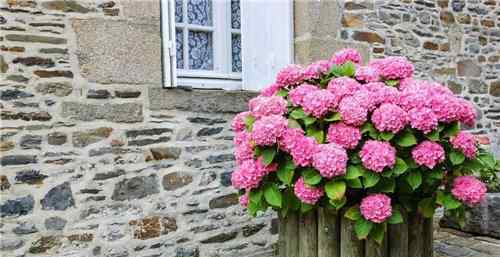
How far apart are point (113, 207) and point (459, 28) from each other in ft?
12.4

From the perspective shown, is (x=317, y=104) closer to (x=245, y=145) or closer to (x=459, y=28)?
(x=245, y=145)

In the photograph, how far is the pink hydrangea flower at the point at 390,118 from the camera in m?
1.82

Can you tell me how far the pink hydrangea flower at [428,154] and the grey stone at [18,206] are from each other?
2038 millimetres

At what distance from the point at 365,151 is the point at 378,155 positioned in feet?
0.20

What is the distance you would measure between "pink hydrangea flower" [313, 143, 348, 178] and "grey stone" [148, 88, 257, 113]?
1446 mm

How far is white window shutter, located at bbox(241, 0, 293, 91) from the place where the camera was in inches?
135

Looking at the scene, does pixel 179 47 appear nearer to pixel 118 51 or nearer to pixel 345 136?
pixel 118 51

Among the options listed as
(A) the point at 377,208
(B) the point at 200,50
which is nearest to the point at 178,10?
(B) the point at 200,50

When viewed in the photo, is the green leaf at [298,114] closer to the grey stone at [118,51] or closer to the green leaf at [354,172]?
the green leaf at [354,172]

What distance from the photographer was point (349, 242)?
1.87 m

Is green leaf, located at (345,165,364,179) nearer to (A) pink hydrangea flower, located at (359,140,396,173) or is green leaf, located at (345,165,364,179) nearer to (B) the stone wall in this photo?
(A) pink hydrangea flower, located at (359,140,396,173)

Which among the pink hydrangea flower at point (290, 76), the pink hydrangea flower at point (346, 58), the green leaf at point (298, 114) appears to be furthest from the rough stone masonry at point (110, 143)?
the green leaf at point (298, 114)

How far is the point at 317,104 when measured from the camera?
1912 mm

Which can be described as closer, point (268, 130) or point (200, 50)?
point (268, 130)
